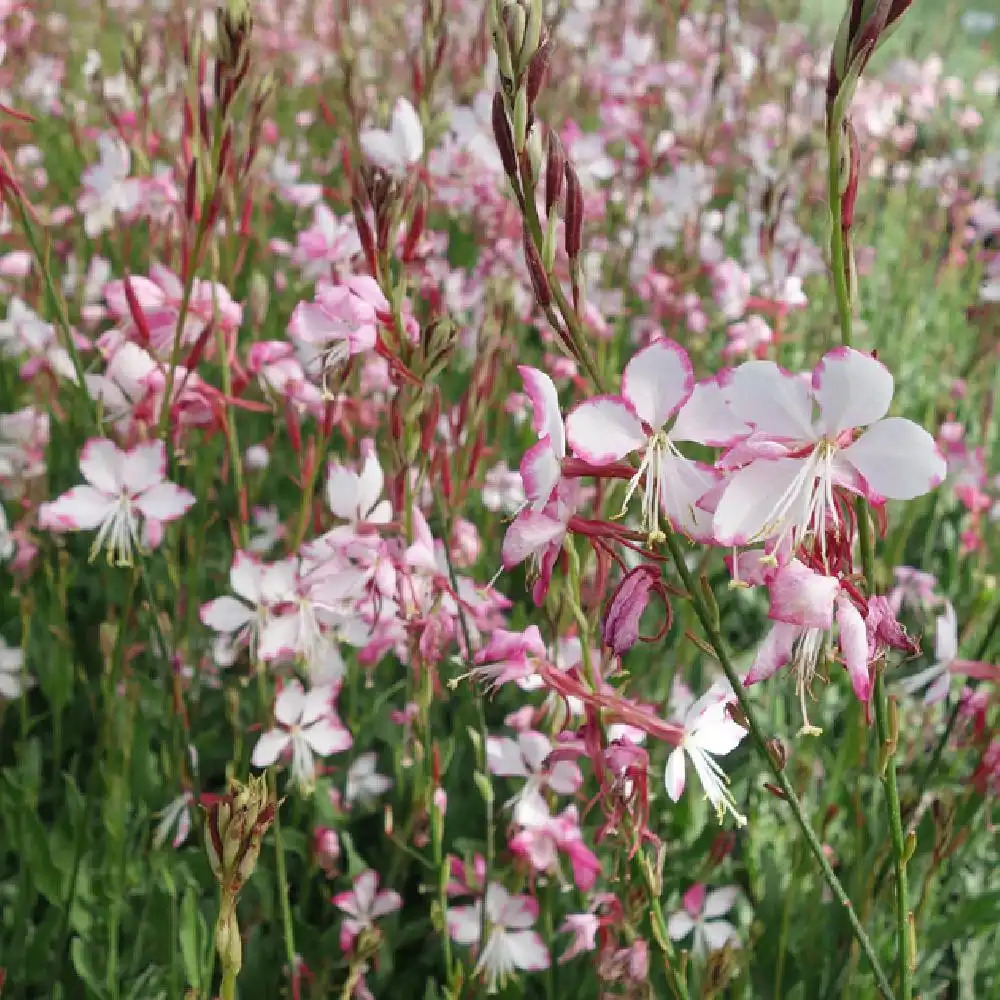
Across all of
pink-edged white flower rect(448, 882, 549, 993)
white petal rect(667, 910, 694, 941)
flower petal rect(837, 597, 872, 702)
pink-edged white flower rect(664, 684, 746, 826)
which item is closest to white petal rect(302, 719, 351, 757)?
pink-edged white flower rect(448, 882, 549, 993)

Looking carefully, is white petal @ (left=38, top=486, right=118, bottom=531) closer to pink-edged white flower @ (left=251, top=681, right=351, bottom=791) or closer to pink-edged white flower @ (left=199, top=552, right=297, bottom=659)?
pink-edged white flower @ (left=199, top=552, right=297, bottom=659)

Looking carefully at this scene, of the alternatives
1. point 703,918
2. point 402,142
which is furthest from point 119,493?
point 703,918

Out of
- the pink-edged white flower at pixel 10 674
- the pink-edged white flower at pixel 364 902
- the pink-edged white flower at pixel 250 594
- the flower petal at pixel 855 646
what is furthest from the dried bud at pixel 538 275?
the pink-edged white flower at pixel 10 674

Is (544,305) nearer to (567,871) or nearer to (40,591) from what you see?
(567,871)

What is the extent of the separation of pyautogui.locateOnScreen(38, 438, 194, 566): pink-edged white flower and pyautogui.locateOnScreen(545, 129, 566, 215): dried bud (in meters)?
0.65

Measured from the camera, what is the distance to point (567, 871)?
1.53 metres

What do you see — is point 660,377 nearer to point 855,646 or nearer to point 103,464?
point 855,646

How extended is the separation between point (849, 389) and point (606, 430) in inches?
5.9

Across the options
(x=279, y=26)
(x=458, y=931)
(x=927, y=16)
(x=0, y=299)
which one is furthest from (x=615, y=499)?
(x=927, y=16)

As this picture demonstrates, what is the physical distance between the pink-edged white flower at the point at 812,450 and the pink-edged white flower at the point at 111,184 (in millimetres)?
1330

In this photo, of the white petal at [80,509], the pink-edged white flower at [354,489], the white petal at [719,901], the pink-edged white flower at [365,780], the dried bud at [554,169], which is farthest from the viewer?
the pink-edged white flower at [365,780]

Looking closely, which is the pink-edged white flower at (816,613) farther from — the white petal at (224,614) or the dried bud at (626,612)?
the white petal at (224,614)

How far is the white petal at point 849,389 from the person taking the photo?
65 centimetres

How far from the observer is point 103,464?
125 centimetres
